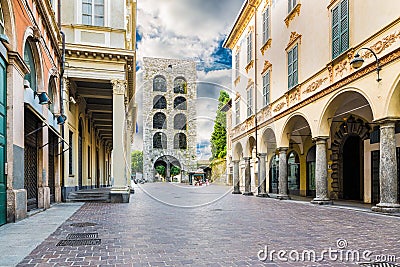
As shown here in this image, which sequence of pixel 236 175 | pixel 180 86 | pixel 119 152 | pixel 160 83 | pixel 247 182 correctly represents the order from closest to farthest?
pixel 180 86 < pixel 160 83 < pixel 119 152 < pixel 247 182 < pixel 236 175

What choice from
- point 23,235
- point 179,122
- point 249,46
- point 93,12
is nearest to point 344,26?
point 179,122

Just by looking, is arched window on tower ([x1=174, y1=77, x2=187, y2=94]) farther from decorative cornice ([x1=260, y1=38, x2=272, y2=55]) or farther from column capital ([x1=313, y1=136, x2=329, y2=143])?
decorative cornice ([x1=260, y1=38, x2=272, y2=55])

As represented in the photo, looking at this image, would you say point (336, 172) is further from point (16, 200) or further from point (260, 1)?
point (16, 200)

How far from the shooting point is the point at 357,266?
5.11 meters

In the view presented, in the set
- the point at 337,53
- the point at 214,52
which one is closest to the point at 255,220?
the point at 214,52

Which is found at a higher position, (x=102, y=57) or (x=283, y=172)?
(x=102, y=57)

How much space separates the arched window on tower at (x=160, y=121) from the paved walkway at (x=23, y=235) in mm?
3384

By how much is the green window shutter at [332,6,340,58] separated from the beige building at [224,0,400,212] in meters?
0.04

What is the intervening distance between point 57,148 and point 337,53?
12.0 m

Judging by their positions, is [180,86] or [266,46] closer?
[180,86]

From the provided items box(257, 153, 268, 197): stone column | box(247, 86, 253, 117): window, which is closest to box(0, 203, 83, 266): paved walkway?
box(257, 153, 268, 197): stone column

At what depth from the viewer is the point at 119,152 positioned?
16.5 metres

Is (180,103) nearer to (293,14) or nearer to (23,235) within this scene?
(23,235)

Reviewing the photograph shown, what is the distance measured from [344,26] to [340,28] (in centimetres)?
26
